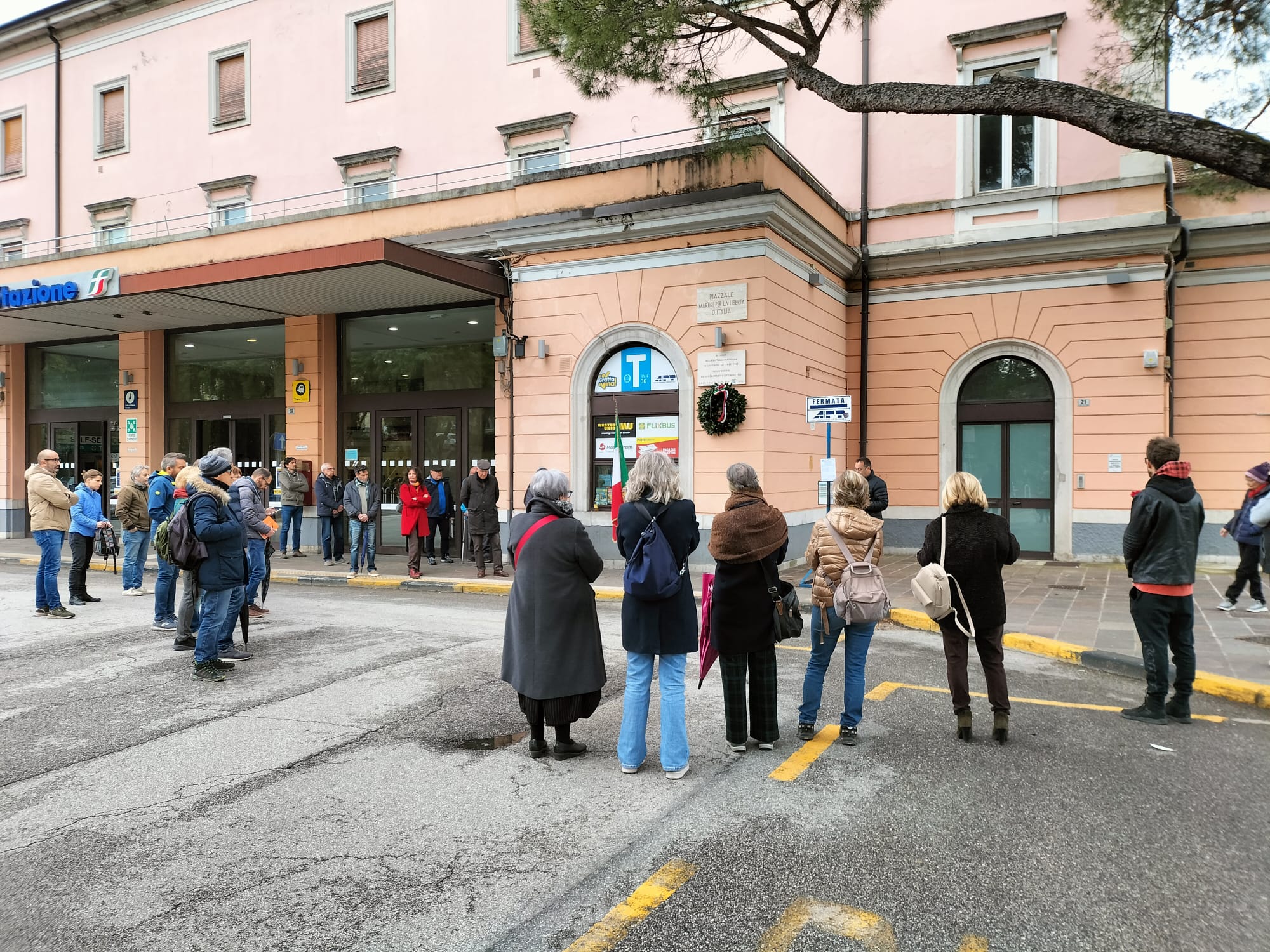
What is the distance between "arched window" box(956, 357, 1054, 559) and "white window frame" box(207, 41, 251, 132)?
60.0 ft

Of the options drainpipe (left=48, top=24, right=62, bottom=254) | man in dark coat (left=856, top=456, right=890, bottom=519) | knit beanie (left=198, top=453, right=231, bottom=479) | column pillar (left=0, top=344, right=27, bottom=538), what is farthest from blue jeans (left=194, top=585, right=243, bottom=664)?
drainpipe (left=48, top=24, right=62, bottom=254)

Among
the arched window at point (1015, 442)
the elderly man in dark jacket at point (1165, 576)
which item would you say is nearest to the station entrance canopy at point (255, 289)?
the arched window at point (1015, 442)

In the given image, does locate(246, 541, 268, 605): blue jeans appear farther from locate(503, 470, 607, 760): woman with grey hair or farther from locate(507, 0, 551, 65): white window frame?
locate(507, 0, 551, 65): white window frame

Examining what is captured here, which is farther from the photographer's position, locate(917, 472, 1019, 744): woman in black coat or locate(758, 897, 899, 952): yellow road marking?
locate(917, 472, 1019, 744): woman in black coat

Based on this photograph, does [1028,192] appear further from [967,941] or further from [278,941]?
[278,941]

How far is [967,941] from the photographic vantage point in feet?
9.63

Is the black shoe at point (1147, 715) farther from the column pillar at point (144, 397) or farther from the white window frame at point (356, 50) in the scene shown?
the white window frame at point (356, 50)

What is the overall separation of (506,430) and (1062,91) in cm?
939

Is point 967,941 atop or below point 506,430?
below

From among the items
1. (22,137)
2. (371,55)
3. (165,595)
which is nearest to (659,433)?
(165,595)

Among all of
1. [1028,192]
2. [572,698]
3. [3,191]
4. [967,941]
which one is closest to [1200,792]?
[967,941]

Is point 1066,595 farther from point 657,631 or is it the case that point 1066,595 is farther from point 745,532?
point 657,631

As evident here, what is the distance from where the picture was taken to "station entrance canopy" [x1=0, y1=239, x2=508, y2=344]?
12648 mm

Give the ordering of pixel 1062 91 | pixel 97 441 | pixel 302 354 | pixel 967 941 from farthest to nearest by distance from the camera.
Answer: pixel 97 441
pixel 302 354
pixel 1062 91
pixel 967 941
